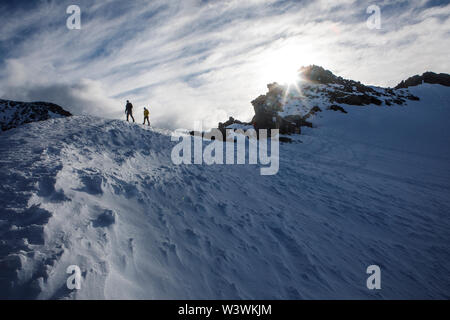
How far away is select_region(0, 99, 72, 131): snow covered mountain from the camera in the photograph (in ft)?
368

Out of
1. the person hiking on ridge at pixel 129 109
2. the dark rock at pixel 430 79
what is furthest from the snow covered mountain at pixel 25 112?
the dark rock at pixel 430 79

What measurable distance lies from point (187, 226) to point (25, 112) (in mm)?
160380

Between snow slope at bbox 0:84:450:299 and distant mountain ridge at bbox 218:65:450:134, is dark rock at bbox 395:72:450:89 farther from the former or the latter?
snow slope at bbox 0:84:450:299

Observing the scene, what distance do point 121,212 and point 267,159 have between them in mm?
10366

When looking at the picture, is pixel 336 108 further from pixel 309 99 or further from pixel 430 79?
pixel 430 79

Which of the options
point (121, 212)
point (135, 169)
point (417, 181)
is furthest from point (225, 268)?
point (417, 181)

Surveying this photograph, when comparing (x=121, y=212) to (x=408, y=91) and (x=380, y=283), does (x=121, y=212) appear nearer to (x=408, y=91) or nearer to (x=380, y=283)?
(x=380, y=283)

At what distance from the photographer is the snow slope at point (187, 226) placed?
439cm

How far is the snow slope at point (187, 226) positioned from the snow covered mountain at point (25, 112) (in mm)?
130826

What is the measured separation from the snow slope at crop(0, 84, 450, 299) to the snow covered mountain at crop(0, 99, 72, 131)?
131 metres

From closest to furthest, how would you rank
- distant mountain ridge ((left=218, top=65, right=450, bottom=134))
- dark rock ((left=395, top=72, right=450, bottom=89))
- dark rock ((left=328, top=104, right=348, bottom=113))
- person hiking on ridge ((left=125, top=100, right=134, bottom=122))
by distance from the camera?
person hiking on ridge ((left=125, top=100, right=134, bottom=122)) → distant mountain ridge ((left=218, top=65, right=450, bottom=134)) → dark rock ((left=328, top=104, right=348, bottom=113)) → dark rock ((left=395, top=72, right=450, bottom=89))

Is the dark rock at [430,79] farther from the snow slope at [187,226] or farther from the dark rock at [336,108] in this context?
the snow slope at [187,226]

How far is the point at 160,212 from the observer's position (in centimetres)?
686

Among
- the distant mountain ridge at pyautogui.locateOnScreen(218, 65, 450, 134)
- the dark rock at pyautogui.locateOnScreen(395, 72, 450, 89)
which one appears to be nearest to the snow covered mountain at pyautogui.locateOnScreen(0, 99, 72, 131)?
the distant mountain ridge at pyautogui.locateOnScreen(218, 65, 450, 134)
